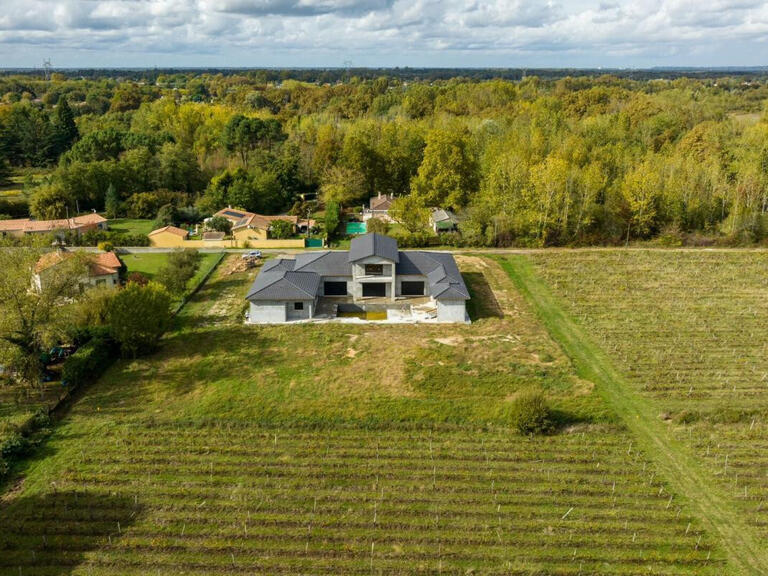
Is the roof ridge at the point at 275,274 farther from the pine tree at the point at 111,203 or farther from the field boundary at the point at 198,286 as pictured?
the pine tree at the point at 111,203

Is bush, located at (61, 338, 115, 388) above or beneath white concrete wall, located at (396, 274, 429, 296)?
beneath

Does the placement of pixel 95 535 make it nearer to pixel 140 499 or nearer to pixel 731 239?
pixel 140 499

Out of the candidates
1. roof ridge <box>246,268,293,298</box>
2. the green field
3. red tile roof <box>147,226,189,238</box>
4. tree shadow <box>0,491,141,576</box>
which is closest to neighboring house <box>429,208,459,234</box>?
the green field

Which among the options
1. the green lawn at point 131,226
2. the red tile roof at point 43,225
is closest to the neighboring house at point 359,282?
the green lawn at point 131,226

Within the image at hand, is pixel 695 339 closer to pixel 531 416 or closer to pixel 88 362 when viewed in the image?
pixel 531 416

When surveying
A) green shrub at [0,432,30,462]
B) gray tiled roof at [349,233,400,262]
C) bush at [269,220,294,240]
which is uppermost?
gray tiled roof at [349,233,400,262]

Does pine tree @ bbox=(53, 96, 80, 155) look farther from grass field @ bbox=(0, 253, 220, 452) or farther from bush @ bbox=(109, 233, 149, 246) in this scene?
grass field @ bbox=(0, 253, 220, 452)

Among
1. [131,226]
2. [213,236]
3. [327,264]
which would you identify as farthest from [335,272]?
[131,226]
